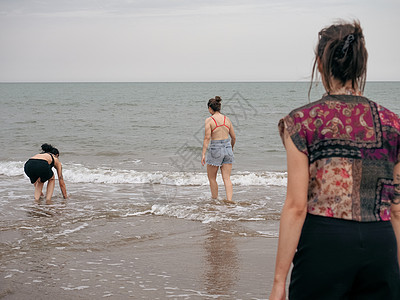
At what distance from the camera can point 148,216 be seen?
770 centimetres

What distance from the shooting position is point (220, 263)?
16.8 feet

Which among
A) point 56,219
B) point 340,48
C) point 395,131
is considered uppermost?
point 340,48

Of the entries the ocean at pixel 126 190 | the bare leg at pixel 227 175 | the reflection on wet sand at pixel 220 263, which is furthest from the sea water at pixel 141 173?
the reflection on wet sand at pixel 220 263

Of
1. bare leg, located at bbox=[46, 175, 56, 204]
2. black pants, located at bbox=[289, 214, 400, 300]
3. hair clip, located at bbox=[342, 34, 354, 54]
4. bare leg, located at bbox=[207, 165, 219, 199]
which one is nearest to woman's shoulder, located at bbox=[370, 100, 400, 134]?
hair clip, located at bbox=[342, 34, 354, 54]

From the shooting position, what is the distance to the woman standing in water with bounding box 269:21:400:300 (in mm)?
1659

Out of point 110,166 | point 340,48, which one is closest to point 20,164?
point 110,166

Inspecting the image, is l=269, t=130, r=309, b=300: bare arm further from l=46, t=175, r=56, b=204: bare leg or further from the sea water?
l=46, t=175, r=56, b=204: bare leg

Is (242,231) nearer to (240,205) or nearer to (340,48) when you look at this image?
(240,205)

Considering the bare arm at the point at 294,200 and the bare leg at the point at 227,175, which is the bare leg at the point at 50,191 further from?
the bare arm at the point at 294,200

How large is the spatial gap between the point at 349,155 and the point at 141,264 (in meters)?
3.84

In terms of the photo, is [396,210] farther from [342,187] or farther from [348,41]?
[348,41]

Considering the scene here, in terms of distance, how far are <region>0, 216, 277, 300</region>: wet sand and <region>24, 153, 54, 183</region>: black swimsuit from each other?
2.24m

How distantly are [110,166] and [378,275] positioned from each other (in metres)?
13.1

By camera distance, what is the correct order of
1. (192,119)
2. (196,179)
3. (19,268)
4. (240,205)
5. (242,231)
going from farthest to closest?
(192,119), (196,179), (240,205), (242,231), (19,268)
